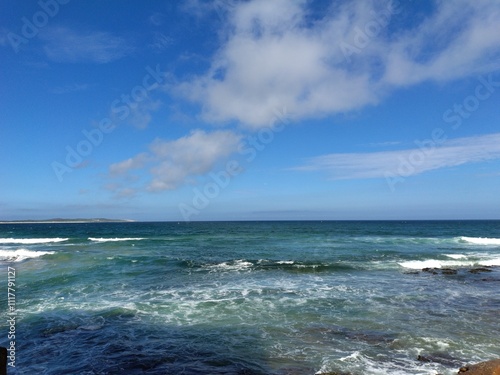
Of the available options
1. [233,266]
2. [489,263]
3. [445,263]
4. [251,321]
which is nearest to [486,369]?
[251,321]

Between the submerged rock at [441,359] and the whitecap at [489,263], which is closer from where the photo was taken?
the submerged rock at [441,359]

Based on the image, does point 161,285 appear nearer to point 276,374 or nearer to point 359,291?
point 359,291

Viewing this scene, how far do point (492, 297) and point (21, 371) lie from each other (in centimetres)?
2087

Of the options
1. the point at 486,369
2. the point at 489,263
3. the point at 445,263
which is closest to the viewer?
the point at 486,369

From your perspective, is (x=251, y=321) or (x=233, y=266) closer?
(x=251, y=321)

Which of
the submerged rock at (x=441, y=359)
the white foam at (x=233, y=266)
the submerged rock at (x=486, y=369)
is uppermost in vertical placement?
the submerged rock at (x=486, y=369)

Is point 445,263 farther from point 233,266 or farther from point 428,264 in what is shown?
point 233,266

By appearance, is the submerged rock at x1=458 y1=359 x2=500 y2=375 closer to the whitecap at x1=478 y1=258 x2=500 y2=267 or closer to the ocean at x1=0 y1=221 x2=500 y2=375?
the ocean at x1=0 y1=221 x2=500 y2=375

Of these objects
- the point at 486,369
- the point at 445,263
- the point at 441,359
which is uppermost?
the point at 486,369

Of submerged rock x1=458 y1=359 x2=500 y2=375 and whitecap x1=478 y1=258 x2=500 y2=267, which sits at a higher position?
submerged rock x1=458 y1=359 x2=500 y2=375

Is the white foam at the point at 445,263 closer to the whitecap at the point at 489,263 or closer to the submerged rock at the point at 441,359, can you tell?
the whitecap at the point at 489,263

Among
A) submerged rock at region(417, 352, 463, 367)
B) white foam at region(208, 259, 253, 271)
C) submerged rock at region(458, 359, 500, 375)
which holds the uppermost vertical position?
submerged rock at region(458, 359, 500, 375)

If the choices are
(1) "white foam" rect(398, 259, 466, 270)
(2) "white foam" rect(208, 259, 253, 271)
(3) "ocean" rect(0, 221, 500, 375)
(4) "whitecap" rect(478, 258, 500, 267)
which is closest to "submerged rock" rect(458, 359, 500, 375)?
(3) "ocean" rect(0, 221, 500, 375)

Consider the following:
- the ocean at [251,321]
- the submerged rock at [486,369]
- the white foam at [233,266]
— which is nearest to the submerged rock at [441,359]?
the ocean at [251,321]
